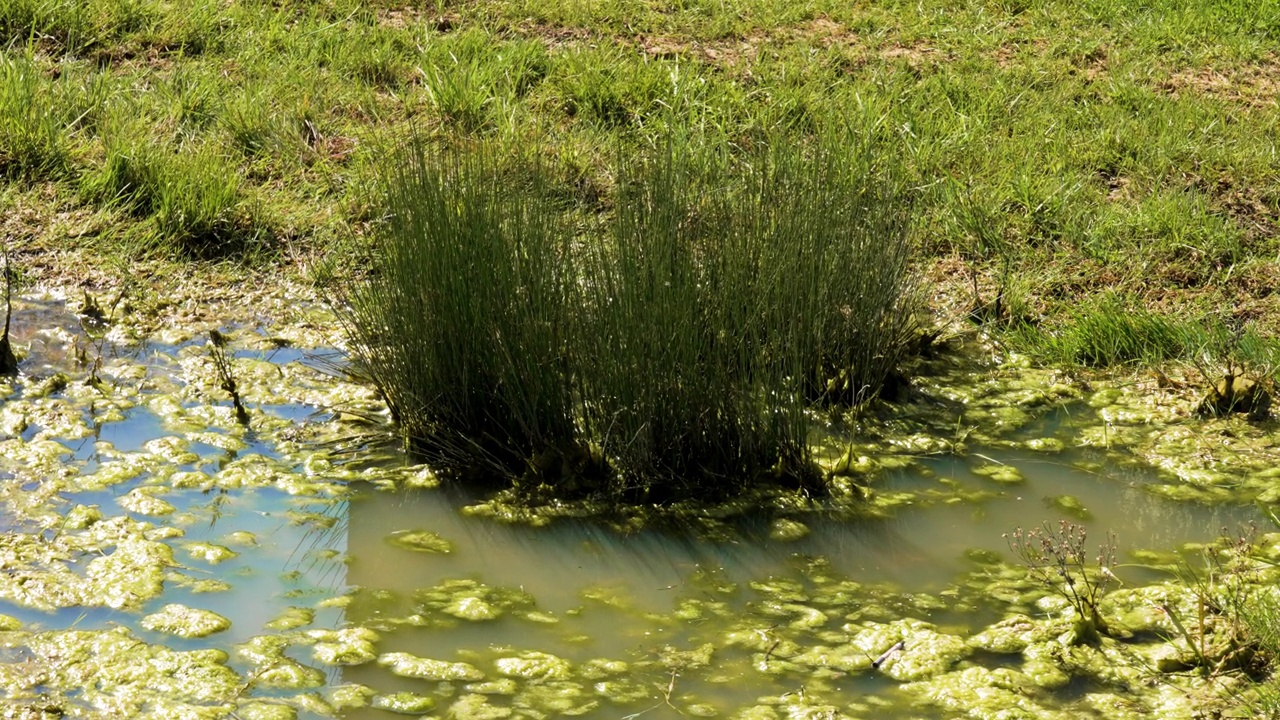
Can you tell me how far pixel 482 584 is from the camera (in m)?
3.30

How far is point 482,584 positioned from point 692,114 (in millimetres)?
2997

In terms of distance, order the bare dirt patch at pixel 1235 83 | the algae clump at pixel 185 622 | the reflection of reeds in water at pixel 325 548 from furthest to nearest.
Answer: the bare dirt patch at pixel 1235 83 → the reflection of reeds in water at pixel 325 548 → the algae clump at pixel 185 622

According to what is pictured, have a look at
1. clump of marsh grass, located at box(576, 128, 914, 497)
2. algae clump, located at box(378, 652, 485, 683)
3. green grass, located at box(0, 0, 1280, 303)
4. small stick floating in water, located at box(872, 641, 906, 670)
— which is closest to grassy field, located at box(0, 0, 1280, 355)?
green grass, located at box(0, 0, 1280, 303)

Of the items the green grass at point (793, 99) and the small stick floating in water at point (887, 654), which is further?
the green grass at point (793, 99)

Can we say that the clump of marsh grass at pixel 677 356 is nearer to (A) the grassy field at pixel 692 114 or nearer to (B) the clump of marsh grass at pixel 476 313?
(B) the clump of marsh grass at pixel 476 313

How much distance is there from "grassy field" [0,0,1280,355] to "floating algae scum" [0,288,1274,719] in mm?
1066

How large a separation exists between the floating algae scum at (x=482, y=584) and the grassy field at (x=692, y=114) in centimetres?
107

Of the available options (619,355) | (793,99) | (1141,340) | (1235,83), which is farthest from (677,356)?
(1235,83)

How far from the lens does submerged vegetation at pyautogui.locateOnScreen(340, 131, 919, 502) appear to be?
142 inches

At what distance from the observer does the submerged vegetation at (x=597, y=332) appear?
360 cm

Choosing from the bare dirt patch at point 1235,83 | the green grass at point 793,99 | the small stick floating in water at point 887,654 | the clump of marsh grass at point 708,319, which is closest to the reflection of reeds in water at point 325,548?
the clump of marsh grass at point 708,319

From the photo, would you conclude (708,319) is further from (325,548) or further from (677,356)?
(325,548)

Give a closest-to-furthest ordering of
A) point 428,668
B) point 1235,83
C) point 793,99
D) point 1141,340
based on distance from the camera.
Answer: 1. point 428,668
2. point 1141,340
3. point 793,99
4. point 1235,83

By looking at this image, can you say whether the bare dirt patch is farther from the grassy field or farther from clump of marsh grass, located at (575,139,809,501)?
clump of marsh grass, located at (575,139,809,501)
